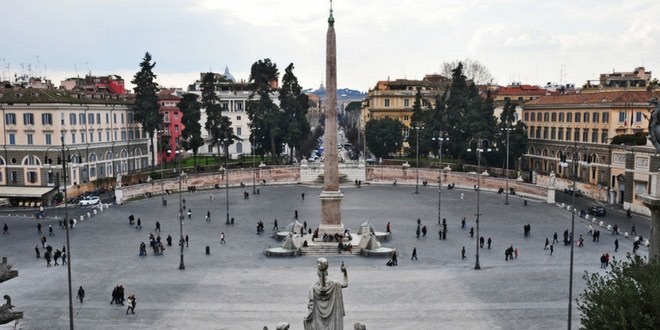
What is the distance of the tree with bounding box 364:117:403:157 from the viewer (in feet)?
258

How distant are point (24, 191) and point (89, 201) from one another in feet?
21.5

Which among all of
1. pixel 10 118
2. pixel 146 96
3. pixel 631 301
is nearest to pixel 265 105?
pixel 146 96

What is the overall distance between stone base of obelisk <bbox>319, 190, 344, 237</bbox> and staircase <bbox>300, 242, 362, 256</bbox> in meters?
1.52

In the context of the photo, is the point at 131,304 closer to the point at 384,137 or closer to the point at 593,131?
the point at 593,131

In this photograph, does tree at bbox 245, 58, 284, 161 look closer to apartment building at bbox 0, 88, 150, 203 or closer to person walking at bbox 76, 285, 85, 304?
apartment building at bbox 0, 88, 150, 203

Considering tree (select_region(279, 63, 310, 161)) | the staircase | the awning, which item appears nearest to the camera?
the staircase

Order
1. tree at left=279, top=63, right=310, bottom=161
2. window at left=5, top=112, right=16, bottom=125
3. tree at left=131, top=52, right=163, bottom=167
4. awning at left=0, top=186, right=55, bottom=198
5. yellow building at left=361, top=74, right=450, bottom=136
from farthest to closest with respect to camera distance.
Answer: yellow building at left=361, top=74, right=450, bottom=136
tree at left=279, top=63, right=310, bottom=161
tree at left=131, top=52, right=163, bottom=167
window at left=5, top=112, right=16, bottom=125
awning at left=0, top=186, right=55, bottom=198

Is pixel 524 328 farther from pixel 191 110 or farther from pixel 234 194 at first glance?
pixel 191 110

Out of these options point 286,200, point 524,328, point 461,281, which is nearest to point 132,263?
point 461,281

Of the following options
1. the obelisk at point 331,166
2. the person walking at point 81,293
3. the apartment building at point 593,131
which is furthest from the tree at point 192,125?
the person walking at point 81,293

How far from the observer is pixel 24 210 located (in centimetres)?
5106

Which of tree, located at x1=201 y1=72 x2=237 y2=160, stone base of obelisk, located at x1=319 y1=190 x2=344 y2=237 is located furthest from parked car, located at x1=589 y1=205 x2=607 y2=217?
tree, located at x1=201 y1=72 x2=237 y2=160

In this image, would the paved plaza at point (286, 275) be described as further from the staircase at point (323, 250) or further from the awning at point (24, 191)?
the awning at point (24, 191)

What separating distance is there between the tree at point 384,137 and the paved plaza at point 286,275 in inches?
1193
